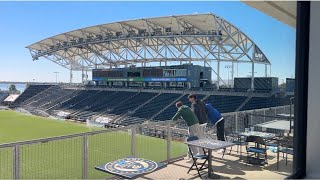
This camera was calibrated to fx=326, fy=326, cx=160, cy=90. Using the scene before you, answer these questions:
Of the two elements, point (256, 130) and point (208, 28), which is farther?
point (208, 28)

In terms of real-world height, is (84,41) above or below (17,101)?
above

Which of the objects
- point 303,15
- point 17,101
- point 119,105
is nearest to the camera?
point 303,15

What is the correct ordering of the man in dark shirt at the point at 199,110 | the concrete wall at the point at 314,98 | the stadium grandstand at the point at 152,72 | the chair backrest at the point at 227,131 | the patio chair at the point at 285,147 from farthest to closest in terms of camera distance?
the stadium grandstand at the point at 152,72, the chair backrest at the point at 227,131, the man in dark shirt at the point at 199,110, the patio chair at the point at 285,147, the concrete wall at the point at 314,98

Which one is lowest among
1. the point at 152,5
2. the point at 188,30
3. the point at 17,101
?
the point at 17,101

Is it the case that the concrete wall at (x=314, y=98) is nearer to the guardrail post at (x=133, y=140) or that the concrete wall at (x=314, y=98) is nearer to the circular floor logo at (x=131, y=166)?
the circular floor logo at (x=131, y=166)

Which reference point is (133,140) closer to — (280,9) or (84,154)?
(84,154)

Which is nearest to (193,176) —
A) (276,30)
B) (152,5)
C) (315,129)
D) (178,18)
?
(315,129)

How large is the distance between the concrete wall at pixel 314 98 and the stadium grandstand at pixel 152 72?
24170 millimetres

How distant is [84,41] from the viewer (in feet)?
154

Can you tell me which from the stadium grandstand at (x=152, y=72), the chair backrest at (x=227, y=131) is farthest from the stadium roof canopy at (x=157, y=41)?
the chair backrest at (x=227, y=131)

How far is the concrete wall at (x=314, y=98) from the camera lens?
4152 mm

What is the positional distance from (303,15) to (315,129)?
4.85ft

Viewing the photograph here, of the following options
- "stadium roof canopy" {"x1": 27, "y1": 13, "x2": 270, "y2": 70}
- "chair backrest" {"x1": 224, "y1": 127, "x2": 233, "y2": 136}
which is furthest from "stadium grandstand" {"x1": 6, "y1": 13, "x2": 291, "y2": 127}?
"chair backrest" {"x1": 224, "y1": 127, "x2": 233, "y2": 136}

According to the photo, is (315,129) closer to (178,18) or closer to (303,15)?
(303,15)
